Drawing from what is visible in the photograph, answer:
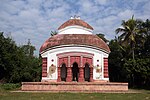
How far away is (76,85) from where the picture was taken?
67.9ft

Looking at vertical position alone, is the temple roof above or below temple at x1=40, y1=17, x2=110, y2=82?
above

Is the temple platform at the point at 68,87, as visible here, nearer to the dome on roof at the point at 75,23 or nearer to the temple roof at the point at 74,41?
the temple roof at the point at 74,41

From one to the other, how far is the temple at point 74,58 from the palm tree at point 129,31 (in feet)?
22.3

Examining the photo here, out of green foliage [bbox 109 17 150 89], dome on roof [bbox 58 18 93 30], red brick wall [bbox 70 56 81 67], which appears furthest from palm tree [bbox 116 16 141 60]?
red brick wall [bbox 70 56 81 67]

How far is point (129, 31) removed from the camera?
33.6 meters

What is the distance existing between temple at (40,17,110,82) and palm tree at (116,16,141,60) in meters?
6.79

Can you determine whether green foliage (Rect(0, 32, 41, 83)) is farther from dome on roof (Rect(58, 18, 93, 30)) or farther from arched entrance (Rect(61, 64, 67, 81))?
dome on roof (Rect(58, 18, 93, 30))

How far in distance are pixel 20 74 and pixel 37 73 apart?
15.9 feet

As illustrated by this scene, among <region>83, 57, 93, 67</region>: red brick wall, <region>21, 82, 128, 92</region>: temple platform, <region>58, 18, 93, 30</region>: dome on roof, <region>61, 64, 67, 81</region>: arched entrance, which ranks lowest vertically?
<region>21, 82, 128, 92</region>: temple platform

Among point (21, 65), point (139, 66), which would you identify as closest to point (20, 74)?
point (21, 65)

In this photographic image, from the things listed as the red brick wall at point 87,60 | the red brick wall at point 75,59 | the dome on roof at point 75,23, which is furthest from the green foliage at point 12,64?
the red brick wall at point 87,60

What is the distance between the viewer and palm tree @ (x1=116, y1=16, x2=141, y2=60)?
33.5m

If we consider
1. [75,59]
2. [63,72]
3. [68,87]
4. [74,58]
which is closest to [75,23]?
[74,58]

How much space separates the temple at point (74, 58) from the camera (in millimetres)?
27047
